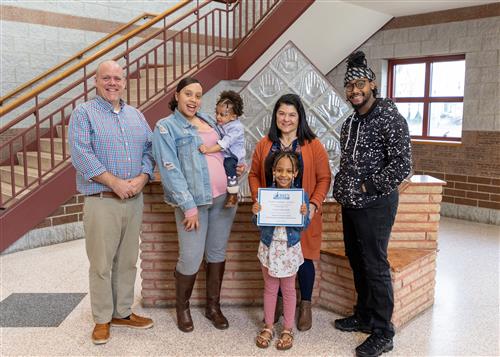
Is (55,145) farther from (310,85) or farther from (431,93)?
(431,93)

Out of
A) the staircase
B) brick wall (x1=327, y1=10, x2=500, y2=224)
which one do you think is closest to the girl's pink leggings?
the staircase

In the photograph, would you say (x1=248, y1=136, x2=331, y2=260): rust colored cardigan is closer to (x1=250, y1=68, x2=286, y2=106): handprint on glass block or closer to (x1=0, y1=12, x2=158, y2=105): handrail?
(x1=250, y1=68, x2=286, y2=106): handprint on glass block

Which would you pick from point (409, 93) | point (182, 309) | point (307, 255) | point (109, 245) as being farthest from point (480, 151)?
point (109, 245)

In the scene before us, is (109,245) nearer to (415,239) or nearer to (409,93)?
(415,239)

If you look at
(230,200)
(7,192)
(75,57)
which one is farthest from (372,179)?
(75,57)

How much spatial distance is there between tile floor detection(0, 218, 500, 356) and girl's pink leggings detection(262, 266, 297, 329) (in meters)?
0.18

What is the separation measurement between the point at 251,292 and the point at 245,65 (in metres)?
3.42

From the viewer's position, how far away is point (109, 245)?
8.00ft

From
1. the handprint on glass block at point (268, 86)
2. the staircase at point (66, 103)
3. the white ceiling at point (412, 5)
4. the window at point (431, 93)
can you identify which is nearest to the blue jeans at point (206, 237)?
the handprint on glass block at point (268, 86)

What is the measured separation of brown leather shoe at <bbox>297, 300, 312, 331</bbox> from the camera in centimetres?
268

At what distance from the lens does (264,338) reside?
2.49 metres

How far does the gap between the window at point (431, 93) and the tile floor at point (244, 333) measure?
3176 millimetres

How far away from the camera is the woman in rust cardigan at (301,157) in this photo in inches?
95.8

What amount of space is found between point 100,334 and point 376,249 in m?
1.61
